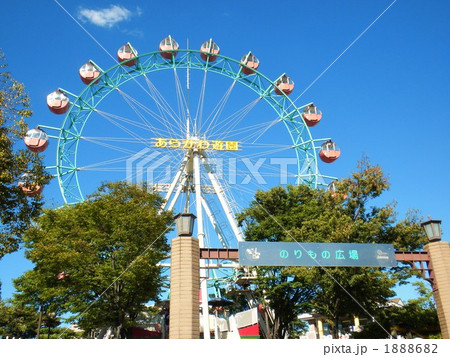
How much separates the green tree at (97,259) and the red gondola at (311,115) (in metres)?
14.4

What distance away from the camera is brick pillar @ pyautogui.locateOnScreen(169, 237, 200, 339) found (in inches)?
544

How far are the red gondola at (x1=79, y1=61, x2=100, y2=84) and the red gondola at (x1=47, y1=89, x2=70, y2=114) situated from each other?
2.04m

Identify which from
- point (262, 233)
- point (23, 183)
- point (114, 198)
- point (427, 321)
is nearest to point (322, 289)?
point (262, 233)

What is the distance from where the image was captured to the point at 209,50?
3222cm

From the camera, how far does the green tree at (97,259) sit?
22.3 metres

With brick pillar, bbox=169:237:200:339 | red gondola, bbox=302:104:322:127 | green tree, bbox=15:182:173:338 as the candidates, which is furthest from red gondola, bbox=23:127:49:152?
red gondola, bbox=302:104:322:127

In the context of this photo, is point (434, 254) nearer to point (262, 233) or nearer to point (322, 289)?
point (322, 289)

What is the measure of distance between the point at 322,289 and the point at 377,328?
638 cm

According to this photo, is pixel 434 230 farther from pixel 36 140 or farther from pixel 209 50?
pixel 36 140

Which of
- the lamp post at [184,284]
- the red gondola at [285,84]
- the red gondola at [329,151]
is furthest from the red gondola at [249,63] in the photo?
the lamp post at [184,284]

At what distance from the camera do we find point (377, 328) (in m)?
28.0

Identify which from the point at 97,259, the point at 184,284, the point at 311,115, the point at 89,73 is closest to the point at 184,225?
the point at 184,284

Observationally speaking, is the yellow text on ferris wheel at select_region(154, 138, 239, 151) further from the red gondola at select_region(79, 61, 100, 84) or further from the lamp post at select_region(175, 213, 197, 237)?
the lamp post at select_region(175, 213, 197, 237)

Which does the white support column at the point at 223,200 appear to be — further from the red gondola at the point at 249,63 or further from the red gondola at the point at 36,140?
the red gondola at the point at 36,140
